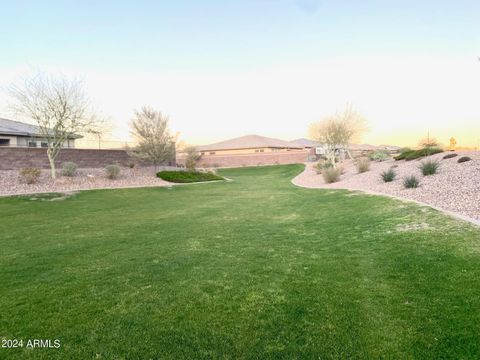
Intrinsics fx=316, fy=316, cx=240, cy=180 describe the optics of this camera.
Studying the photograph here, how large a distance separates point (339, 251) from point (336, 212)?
4.62 m

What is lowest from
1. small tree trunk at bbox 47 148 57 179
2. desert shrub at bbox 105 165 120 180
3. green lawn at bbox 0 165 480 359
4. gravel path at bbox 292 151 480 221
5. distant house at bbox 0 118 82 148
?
green lawn at bbox 0 165 480 359

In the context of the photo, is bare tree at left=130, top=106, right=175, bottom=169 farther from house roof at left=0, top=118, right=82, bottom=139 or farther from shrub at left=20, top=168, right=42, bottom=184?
shrub at left=20, top=168, right=42, bottom=184

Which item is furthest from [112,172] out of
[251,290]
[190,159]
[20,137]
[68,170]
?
[251,290]

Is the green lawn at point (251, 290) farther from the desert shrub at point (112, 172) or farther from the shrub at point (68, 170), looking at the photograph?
the desert shrub at point (112, 172)

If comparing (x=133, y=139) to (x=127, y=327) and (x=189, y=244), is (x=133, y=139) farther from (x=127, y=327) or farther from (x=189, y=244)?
(x=127, y=327)

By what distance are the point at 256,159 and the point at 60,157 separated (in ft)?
119

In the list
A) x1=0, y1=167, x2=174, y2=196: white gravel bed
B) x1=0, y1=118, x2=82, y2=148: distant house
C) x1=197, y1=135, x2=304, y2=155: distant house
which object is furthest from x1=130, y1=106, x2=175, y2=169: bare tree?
x1=197, y1=135, x2=304, y2=155: distant house

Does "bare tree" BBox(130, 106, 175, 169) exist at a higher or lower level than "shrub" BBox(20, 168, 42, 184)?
higher

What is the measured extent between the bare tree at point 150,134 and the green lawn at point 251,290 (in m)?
19.7

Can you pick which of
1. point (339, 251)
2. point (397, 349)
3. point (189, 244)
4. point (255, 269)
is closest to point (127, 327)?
point (255, 269)

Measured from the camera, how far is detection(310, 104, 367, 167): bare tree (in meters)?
36.7

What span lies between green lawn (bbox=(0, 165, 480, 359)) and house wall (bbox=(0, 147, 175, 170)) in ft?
55.7

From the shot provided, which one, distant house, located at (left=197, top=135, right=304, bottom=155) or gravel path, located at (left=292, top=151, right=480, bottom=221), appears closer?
gravel path, located at (left=292, top=151, right=480, bottom=221)

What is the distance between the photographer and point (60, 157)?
26.3m
